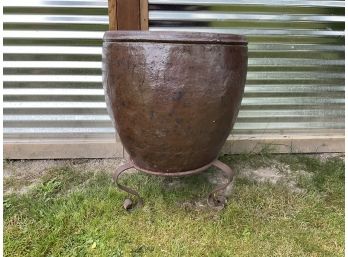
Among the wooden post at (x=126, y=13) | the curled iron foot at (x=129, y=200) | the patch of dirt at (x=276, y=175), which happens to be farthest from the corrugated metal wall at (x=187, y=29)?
the curled iron foot at (x=129, y=200)

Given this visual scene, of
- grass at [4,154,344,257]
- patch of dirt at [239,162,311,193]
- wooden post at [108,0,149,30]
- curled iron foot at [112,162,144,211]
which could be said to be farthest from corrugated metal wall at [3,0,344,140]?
curled iron foot at [112,162,144,211]

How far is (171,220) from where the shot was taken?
2.11 m

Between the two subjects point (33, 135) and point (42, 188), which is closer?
point (42, 188)

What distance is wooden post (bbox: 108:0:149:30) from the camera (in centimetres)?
244

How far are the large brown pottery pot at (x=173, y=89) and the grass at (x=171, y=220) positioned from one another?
389 mm

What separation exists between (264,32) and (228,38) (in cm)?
108

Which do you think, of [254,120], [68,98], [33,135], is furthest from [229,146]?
[33,135]

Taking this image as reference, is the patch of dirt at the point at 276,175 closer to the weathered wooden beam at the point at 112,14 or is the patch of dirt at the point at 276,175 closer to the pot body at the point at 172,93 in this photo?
the pot body at the point at 172,93

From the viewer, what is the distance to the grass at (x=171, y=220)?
6.23ft

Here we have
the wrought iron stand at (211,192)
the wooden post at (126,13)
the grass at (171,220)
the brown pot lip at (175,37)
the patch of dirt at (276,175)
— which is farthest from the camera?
the patch of dirt at (276,175)

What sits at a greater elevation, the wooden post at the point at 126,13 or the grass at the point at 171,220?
the wooden post at the point at 126,13

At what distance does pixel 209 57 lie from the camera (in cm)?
174

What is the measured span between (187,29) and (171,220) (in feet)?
4.56

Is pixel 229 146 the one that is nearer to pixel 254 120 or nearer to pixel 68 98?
pixel 254 120
